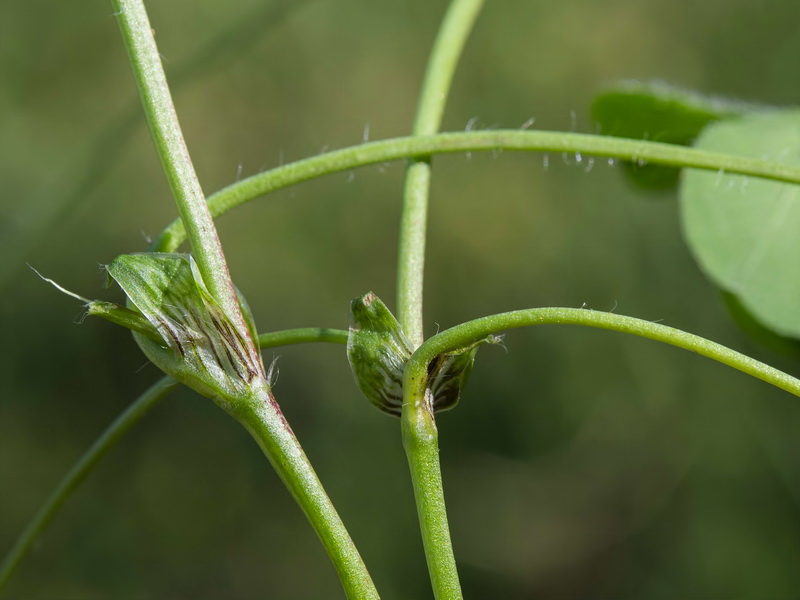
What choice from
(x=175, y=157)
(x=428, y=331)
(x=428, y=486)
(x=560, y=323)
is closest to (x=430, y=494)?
(x=428, y=486)

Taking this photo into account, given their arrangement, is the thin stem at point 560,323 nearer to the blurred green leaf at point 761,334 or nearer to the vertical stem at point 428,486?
the vertical stem at point 428,486

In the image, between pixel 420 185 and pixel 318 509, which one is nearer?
pixel 318 509

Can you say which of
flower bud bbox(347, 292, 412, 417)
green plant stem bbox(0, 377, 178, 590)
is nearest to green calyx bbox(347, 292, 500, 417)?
flower bud bbox(347, 292, 412, 417)

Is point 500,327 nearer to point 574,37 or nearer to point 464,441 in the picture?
point 464,441

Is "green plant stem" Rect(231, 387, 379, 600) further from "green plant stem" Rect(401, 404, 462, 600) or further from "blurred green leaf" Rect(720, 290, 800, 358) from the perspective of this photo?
"blurred green leaf" Rect(720, 290, 800, 358)

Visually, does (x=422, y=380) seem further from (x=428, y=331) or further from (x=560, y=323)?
(x=428, y=331)

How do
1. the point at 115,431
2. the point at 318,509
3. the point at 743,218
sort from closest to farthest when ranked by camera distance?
1. the point at 318,509
2. the point at 115,431
3. the point at 743,218
